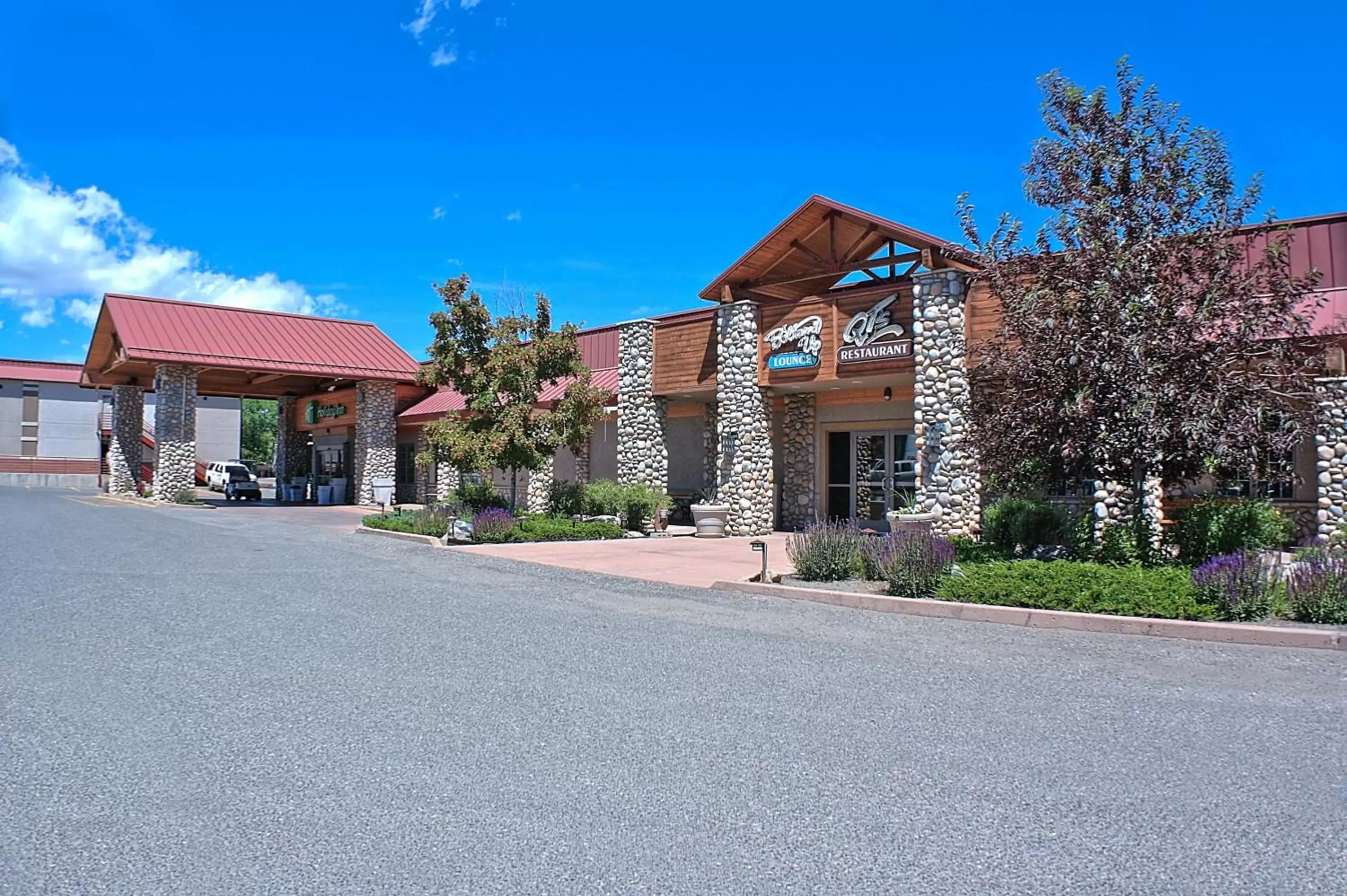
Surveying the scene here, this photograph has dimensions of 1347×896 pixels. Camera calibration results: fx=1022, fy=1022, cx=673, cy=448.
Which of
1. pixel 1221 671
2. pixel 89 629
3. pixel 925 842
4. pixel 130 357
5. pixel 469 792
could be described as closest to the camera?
pixel 925 842

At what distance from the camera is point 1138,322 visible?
1112 centimetres

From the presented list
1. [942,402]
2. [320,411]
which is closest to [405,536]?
[942,402]

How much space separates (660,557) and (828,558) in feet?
14.9

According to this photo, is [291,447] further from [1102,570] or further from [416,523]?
[1102,570]

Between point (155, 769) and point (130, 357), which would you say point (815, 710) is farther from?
point (130, 357)

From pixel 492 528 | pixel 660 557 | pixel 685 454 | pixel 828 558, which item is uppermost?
pixel 685 454

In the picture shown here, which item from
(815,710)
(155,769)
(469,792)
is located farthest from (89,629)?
(815,710)

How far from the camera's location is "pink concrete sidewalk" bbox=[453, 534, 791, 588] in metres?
14.4

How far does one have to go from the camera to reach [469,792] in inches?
191

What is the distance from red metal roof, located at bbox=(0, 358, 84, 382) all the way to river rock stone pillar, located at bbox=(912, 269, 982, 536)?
2270 inches

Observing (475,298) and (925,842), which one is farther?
(475,298)

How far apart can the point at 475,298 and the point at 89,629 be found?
513 inches

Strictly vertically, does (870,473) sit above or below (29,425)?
below

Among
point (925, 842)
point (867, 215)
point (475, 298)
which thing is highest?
point (867, 215)
